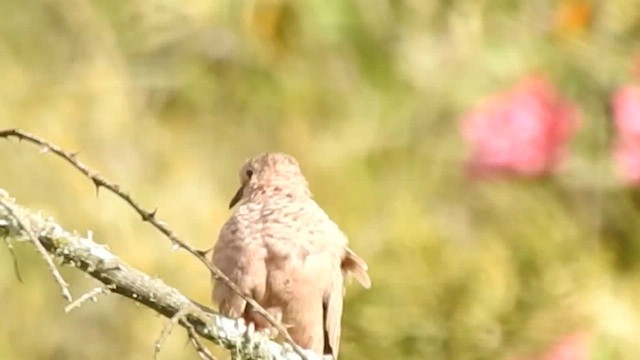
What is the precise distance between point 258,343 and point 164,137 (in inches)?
143

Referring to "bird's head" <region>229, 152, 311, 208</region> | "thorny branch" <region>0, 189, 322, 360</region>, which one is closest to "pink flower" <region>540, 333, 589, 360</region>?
"bird's head" <region>229, 152, 311, 208</region>

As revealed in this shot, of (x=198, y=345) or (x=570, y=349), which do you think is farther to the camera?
(x=570, y=349)

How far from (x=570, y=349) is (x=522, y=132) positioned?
0.74 metres

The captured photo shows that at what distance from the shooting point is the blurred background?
4.12 metres

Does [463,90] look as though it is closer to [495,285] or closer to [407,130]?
[407,130]

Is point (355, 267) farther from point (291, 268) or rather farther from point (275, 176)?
point (275, 176)

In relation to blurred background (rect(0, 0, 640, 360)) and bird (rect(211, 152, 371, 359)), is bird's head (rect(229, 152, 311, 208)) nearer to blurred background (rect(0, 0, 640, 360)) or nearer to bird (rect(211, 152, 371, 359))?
bird (rect(211, 152, 371, 359))

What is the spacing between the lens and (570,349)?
12.0ft

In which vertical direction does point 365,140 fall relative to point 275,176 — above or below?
above

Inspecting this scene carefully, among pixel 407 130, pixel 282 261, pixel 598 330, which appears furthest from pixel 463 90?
pixel 282 261

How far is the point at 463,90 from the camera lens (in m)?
5.18

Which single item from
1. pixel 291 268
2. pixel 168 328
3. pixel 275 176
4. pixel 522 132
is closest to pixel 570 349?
pixel 522 132

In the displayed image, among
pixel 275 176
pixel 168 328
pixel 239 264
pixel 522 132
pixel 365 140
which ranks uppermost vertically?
pixel 365 140

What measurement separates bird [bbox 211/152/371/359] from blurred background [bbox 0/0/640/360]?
1.38m
